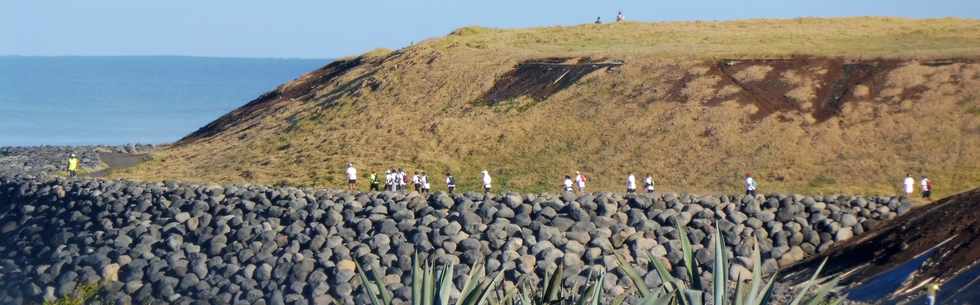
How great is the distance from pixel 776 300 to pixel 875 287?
169cm

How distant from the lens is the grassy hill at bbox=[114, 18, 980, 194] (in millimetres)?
38625

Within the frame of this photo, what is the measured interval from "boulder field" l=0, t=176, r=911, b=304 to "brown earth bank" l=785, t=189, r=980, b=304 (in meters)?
1.17

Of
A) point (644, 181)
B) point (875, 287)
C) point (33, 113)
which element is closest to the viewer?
point (875, 287)

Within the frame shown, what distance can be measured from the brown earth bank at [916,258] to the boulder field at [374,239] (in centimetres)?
117

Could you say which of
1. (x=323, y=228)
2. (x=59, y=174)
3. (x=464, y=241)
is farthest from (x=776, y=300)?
(x=59, y=174)

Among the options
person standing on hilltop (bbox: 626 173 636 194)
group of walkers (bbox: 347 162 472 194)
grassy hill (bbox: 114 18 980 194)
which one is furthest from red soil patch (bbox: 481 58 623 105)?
person standing on hilltop (bbox: 626 173 636 194)

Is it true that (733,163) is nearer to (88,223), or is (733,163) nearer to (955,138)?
(955,138)

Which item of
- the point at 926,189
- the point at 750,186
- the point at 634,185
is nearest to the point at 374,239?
the point at 634,185

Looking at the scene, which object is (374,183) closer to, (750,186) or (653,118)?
(653,118)

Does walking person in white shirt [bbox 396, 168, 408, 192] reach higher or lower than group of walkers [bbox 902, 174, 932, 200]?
higher

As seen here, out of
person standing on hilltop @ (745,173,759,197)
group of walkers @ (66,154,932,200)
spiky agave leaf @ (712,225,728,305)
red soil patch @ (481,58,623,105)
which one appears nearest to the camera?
spiky agave leaf @ (712,225,728,305)

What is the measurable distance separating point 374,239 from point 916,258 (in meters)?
10.7

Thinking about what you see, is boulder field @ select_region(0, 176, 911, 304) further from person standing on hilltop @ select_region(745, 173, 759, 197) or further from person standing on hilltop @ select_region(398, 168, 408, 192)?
person standing on hilltop @ select_region(398, 168, 408, 192)

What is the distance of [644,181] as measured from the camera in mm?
38062
